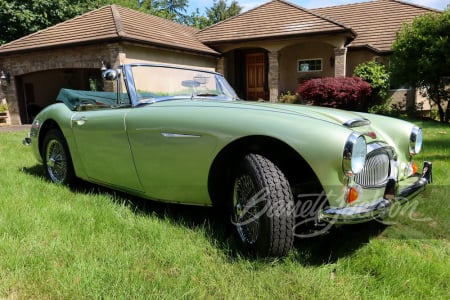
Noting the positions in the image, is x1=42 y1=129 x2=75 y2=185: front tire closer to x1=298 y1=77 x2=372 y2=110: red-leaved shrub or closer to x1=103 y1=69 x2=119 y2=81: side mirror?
x1=103 y1=69 x2=119 y2=81: side mirror

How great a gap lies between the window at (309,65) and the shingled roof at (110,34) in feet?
11.9

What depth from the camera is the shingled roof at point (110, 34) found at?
11430mm

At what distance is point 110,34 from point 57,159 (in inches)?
318

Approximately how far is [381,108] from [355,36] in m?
3.00

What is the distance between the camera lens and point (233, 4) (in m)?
47.7

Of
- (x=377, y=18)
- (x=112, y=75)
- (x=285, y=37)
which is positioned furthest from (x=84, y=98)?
(x=377, y=18)

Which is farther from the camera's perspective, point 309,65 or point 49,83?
point 49,83

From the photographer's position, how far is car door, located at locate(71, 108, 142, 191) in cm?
306

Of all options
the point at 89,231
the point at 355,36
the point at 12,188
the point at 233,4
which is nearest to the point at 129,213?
the point at 89,231

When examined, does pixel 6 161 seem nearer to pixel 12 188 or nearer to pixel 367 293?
pixel 12 188

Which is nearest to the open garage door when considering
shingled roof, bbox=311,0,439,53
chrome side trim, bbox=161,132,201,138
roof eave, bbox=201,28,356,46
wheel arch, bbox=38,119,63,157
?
roof eave, bbox=201,28,356,46

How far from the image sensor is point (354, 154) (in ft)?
6.80

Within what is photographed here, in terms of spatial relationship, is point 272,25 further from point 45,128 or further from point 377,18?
point 45,128

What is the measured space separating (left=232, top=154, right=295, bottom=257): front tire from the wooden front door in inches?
556
